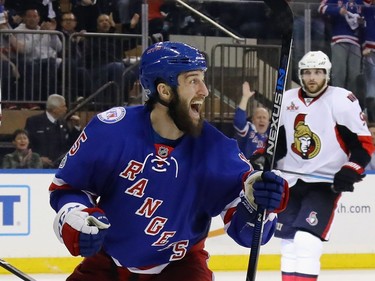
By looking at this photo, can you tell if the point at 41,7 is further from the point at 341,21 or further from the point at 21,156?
the point at 341,21

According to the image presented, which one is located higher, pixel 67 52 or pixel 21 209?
pixel 67 52

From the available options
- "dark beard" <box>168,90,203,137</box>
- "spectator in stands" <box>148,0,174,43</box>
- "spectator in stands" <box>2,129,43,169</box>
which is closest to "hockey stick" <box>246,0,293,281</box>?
"dark beard" <box>168,90,203,137</box>

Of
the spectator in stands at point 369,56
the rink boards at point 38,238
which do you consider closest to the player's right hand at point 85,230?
the rink boards at point 38,238

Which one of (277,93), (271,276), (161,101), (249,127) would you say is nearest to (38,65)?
(249,127)

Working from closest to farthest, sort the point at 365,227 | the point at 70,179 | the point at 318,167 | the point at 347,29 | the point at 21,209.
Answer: the point at 70,179
the point at 318,167
the point at 21,209
the point at 365,227
the point at 347,29

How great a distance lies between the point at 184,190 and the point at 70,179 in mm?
318

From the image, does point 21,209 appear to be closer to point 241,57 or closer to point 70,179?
point 241,57

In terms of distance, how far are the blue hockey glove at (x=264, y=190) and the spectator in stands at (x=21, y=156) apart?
3.89 meters

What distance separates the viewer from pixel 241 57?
712 cm

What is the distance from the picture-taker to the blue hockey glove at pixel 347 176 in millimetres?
5098

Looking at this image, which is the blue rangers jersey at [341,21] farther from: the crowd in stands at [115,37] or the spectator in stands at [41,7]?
the spectator in stands at [41,7]

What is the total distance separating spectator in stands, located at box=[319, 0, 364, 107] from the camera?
7156mm

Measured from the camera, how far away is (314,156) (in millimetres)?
5375

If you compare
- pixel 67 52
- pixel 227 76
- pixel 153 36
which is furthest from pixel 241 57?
pixel 67 52
